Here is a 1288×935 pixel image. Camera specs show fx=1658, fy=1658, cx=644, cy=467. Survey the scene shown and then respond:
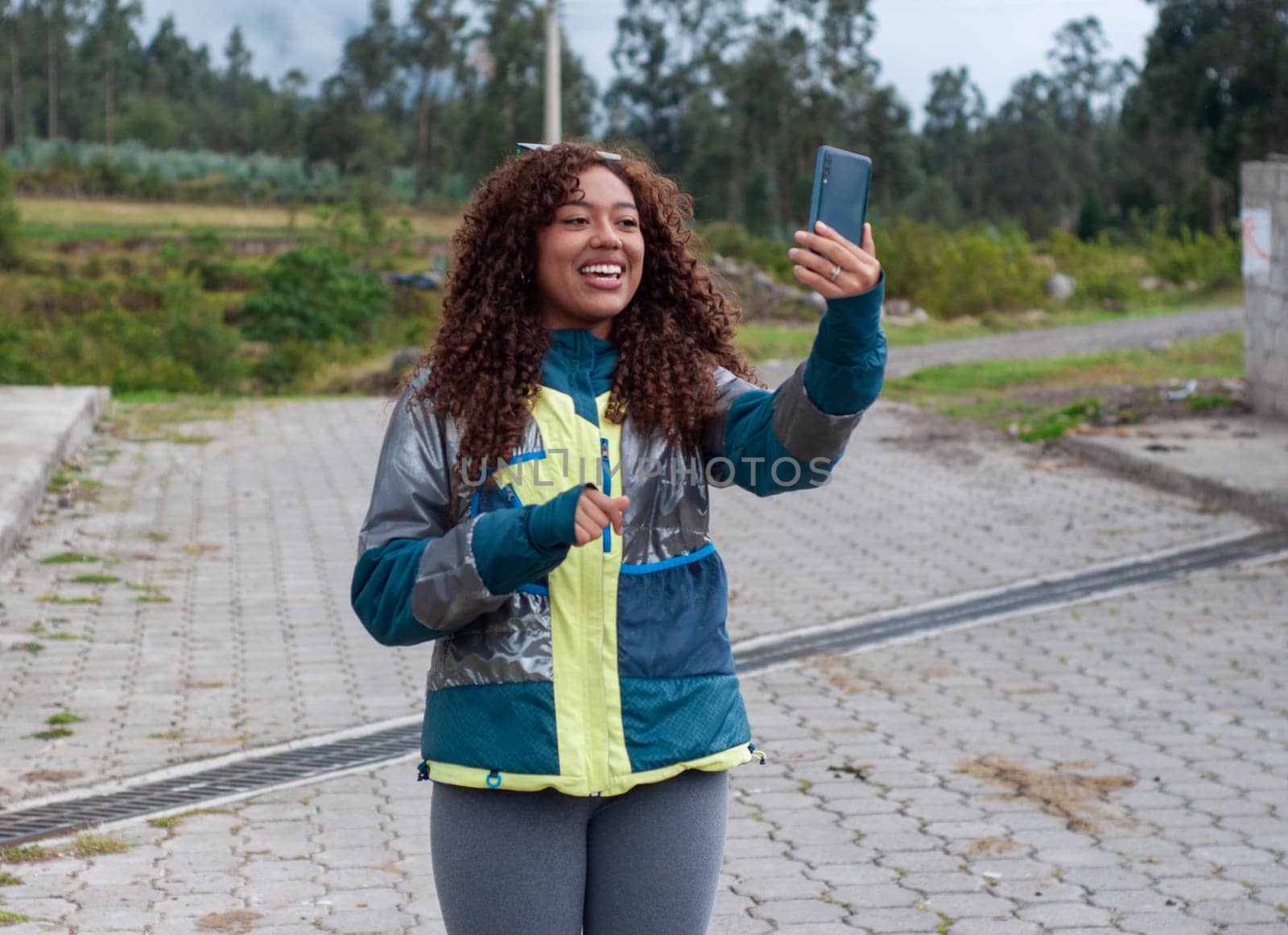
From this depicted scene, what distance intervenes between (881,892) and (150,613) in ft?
14.8

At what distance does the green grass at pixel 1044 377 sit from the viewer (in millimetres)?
14414

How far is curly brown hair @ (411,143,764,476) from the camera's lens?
230 centimetres

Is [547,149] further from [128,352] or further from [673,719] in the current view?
[128,352]

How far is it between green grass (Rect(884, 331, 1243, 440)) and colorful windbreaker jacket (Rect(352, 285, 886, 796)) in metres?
11.5

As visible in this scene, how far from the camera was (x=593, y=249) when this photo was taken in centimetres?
234

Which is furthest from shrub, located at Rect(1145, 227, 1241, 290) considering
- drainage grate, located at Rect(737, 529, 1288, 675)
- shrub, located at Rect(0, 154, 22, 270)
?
shrub, located at Rect(0, 154, 22, 270)

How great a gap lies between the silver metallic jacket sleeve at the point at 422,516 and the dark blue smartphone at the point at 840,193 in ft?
1.97

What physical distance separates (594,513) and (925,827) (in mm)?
3108

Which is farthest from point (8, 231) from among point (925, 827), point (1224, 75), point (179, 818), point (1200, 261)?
point (925, 827)

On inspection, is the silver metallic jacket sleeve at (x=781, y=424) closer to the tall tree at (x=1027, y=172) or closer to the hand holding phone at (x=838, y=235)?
the hand holding phone at (x=838, y=235)

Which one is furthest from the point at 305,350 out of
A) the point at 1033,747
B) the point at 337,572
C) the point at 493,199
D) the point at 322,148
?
the point at 322,148

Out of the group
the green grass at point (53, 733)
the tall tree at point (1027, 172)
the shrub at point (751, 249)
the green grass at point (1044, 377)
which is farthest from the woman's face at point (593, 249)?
the tall tree at point (1027, 172)

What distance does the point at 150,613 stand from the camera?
7.73 m

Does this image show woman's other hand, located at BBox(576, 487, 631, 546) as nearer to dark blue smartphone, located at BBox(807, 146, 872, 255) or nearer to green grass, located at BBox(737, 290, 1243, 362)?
dark blue smartphone, located at BBox(807, 146, 872, 255)
